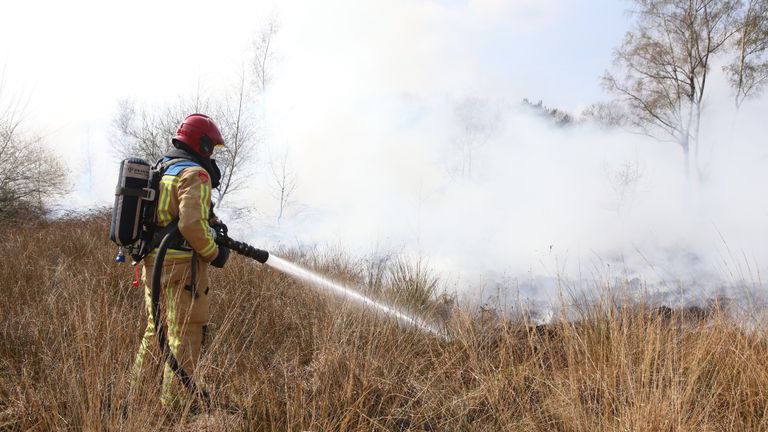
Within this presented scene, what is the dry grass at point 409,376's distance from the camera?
6.68 feet

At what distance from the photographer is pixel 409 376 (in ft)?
9.03

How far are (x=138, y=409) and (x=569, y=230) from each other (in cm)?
967

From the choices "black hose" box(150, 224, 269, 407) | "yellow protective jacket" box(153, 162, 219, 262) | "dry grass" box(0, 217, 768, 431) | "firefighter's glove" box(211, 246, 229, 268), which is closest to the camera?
"dry grass" box(0, 217, 768, 431)

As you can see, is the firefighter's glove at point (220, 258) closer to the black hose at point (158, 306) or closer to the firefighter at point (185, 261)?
the firefighter at point (185, 261)

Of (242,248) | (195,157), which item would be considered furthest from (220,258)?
(195,157)

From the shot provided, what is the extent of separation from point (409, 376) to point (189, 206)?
167 cm

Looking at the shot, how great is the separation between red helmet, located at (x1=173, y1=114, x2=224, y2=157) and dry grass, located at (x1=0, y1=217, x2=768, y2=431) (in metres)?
1.05

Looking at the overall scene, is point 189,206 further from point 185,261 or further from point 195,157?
point 195,157

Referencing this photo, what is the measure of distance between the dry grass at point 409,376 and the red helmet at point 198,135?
3.46 ft

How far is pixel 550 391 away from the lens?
2.56m

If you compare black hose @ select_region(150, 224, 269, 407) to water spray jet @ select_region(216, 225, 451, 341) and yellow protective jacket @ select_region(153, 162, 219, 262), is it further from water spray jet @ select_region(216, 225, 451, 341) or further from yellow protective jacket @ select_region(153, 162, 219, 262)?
water spray jet @ select_region(216, 225, 451, 341)

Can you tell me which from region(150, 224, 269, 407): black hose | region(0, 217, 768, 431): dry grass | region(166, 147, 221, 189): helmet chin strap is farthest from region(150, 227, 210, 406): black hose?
region(166, 147, 221, 189): helmet chin strap

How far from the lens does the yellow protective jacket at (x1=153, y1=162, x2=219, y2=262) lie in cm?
258

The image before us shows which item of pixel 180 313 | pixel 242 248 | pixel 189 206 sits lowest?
pixel 180 313
